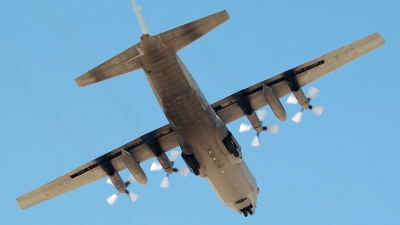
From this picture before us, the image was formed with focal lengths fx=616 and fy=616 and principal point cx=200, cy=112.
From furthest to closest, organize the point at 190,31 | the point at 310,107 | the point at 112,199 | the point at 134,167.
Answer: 1. the point at 112,199
2. the point at 134,167
3. the point at 310,107
4. the point at 190,31

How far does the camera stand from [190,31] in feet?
106

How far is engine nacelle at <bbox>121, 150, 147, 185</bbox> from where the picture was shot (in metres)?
38.8

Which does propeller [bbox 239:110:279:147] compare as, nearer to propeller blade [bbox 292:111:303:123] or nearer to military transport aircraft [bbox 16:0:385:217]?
military transport aircraft [bbox 16:0:385:217]

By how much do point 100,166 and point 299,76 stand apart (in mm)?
14404

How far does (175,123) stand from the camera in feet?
116

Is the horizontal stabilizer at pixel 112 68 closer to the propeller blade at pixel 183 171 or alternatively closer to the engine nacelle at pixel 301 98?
the propeller blade at pixel 183 171

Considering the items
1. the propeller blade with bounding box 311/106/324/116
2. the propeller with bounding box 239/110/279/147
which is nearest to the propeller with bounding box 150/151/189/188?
the propeller with bounding box 239/110/279/147

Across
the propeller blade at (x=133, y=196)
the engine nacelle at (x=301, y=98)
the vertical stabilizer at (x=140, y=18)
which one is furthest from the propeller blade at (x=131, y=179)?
the engine nacelle at (x=301, y=98)

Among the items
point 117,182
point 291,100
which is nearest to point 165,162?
point 117,182

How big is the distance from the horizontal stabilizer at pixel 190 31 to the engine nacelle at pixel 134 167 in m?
9.34

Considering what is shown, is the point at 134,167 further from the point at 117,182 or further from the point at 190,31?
the point at 190,31

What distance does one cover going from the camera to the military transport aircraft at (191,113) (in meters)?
32.3

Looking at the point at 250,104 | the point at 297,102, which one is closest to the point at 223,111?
the point at 250,104

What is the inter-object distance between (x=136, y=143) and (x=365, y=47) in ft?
50.9
